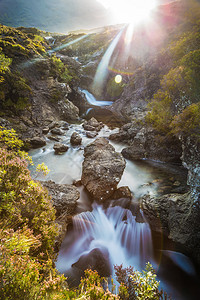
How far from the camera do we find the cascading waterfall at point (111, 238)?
6.25 m

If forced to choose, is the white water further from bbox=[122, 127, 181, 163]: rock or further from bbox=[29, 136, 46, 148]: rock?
bbox=[29, 136, 46, 148]: rock

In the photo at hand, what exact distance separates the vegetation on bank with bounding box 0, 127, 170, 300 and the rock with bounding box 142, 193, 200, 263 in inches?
106

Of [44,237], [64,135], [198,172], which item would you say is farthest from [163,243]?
[64,135]

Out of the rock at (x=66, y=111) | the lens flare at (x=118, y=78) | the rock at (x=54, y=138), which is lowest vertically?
the rock at (x=54, y=138)

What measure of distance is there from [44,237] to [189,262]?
19.8 ft

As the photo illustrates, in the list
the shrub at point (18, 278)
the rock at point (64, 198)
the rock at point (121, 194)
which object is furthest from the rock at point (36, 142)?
the shrub at point (18, 278)

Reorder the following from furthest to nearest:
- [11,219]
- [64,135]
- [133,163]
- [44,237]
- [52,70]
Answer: [52,70] < [64,135] < [133,163] < [44,237] < [11,219]

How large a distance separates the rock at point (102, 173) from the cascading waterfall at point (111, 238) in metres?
0.90

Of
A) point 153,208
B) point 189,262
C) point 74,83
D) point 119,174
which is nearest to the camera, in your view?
point 189,262

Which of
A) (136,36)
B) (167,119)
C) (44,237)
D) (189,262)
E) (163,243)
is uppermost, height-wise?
(136,36)

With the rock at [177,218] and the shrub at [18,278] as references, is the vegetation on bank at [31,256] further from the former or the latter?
the rock at [177,218]

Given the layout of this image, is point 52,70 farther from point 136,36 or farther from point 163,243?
point 163,243

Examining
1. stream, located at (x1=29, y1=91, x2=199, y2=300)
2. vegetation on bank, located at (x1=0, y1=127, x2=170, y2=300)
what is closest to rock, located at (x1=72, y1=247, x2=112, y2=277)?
stream, located at (x1=29, y1=91, x2=199, y2=300)

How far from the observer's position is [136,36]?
1478 inches
